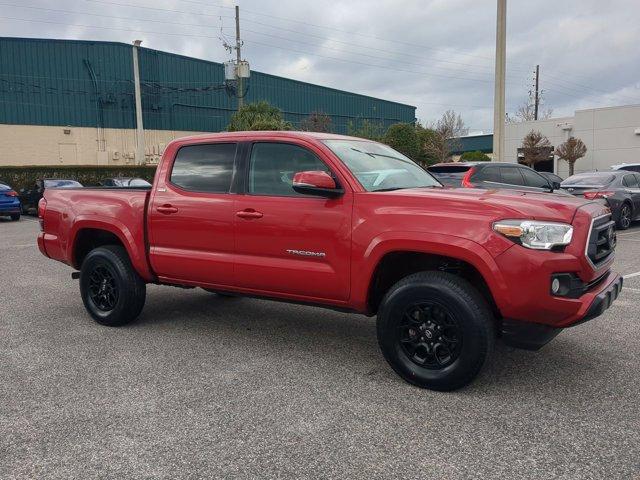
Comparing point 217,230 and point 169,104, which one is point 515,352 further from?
point 169,104

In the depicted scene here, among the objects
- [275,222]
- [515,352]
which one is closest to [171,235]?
[275,222]

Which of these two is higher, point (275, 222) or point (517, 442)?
point (275, 222)

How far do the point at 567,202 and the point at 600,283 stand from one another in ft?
2.01

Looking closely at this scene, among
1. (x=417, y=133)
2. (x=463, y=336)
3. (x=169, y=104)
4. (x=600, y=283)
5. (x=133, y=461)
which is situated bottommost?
(x=133, y=461)

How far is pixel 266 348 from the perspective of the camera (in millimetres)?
4945

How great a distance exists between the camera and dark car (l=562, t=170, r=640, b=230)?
12891mm

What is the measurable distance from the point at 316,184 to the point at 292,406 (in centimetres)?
155

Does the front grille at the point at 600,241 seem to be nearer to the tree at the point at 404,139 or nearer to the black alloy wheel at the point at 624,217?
the black alloy wheel at the point at 624,217

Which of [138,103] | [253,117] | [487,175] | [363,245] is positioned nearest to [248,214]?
[363,245]

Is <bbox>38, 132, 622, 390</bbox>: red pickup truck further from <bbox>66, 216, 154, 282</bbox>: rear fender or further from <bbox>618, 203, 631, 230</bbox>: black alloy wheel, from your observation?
<bbox>618, 203, 631, 230</bbox>: black alloy wheel

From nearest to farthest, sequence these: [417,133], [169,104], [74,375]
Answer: [74,375]
[417,133]
[169,104]

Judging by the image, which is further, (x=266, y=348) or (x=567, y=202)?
(x=266, y=348)

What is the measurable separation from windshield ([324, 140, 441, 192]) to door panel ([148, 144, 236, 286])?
3.33 feet

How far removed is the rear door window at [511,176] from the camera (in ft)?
36.2
